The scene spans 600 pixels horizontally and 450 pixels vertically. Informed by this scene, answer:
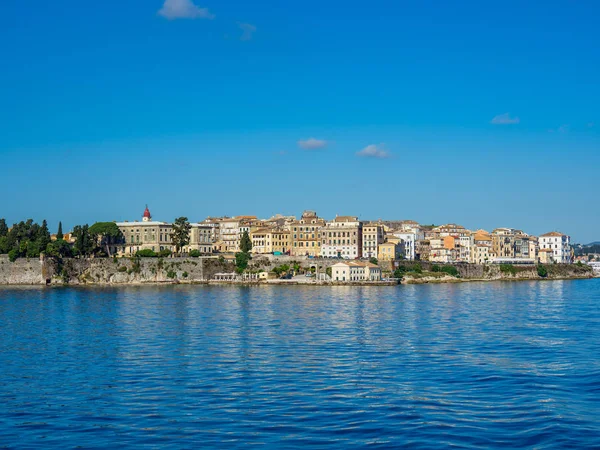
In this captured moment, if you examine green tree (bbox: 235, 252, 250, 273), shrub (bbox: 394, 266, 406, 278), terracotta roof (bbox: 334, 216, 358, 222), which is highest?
terracotta roof (bbox: 334, 216, 358, 222)

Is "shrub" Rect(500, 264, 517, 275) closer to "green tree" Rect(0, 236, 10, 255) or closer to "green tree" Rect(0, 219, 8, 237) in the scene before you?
"green tree" Rect(0, 236, 10, 255)

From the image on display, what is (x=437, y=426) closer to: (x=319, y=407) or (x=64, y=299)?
(x=319, y=407)

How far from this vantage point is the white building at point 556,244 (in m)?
111

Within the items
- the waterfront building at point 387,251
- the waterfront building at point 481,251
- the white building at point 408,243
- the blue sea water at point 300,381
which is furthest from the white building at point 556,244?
the blue sea water at point 300,381

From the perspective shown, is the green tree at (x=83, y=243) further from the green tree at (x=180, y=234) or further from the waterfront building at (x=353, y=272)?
the waterfront building at (x=353, y=272)

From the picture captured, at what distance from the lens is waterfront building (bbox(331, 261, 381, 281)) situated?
71750mm

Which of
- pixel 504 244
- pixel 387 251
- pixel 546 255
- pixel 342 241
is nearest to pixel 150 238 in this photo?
pixel 342 241

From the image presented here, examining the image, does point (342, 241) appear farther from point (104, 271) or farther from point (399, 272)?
point (104, 271)

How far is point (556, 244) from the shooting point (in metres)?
111

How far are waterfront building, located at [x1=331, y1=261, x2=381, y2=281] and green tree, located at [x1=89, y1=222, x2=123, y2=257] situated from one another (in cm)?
2724

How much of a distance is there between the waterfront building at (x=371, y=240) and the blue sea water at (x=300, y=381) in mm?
47242

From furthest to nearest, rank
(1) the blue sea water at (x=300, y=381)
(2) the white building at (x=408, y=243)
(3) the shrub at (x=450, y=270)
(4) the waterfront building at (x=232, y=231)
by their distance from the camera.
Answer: (4) the waterfront building at (x=232, y=231), (2) the white building at (x=408, y=243), (3) the shrub at (x=450, y=270), (1) the blue sea water at (x=300, y=381)

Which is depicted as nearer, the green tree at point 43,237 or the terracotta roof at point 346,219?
the green tree at point 43,237

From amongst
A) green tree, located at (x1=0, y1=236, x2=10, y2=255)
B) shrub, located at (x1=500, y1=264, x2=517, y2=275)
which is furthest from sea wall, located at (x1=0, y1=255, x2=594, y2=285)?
shrub, located at (x1=500, y1=264, x2=517, y2=275)
